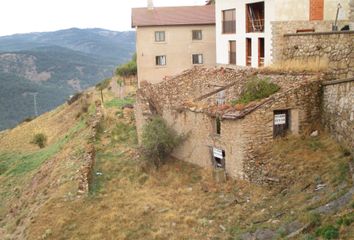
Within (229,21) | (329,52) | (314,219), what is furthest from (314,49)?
(229,21)

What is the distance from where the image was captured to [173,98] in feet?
89.5

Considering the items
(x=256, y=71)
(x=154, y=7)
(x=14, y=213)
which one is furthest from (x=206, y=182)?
(x=154, y=7)

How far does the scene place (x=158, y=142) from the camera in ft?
71.2

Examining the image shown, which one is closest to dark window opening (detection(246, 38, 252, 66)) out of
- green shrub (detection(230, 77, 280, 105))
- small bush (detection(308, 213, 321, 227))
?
green shrub (detection(230, 77, 280, 105))

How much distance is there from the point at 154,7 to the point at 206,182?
26.1 m

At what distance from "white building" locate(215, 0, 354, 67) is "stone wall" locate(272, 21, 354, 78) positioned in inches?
6.2

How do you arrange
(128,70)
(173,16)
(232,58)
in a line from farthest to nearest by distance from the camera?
1. (128,70)
2. (173,16)
3. (232,58)

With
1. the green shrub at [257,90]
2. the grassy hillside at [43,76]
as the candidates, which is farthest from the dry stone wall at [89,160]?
the grassy hillside at [43,76]

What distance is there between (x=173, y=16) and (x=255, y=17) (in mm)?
14254

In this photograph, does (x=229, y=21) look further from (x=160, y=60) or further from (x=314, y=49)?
(x=314, y=49)

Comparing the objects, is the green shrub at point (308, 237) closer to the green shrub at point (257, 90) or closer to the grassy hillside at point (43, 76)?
the green shrub at point (257, 90)

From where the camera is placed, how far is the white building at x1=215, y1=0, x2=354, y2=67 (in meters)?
24.2

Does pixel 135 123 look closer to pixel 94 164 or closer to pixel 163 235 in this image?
pixel 94 164

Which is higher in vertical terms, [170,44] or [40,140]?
[170,44]
